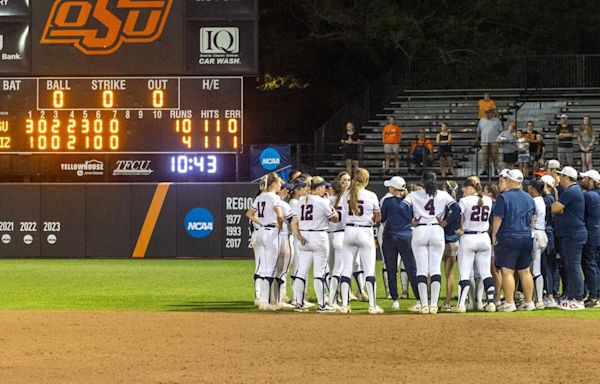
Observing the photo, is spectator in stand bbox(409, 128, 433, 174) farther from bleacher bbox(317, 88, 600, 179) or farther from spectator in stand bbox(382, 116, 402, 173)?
bleacher bbox(317, 88, 600, 179)

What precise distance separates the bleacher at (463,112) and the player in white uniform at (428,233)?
52.7 feet

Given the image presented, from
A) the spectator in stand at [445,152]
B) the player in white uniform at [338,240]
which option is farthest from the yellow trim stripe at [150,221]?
the player in white uniform at [338,240]

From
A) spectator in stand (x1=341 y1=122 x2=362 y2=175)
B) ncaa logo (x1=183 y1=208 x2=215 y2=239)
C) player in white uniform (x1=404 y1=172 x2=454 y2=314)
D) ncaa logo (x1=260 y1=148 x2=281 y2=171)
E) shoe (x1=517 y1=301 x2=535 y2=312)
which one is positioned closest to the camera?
player in white uniform (x1=404 y1=172 x2=454 y2=314)

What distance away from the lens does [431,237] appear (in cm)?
1730

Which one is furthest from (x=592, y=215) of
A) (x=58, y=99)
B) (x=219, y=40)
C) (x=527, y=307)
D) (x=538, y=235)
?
(x=58, y=99)

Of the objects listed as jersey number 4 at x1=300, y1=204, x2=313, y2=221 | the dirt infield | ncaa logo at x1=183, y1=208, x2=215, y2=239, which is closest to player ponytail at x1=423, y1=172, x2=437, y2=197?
jersey number 4 at x1=300, y1=204, x2=313, y2=221

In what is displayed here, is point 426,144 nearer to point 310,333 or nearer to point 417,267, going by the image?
point 417,267

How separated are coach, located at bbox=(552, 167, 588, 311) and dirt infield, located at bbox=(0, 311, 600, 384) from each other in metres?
1.47

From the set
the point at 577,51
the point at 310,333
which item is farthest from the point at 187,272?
the point at 577,51

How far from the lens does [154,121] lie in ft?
93.7

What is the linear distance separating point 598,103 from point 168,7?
622 inches

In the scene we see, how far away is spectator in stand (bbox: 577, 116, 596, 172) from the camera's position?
30.2 m

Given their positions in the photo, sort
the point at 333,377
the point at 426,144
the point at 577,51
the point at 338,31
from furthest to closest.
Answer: the point at 577,51, the point at 338,31, the point at 426,144, the point at 333,377

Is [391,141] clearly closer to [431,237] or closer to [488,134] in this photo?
[488,134]
